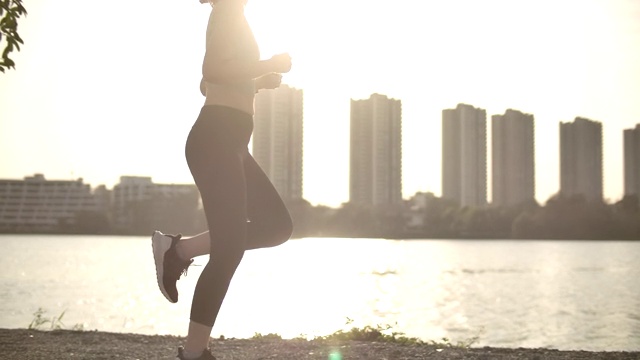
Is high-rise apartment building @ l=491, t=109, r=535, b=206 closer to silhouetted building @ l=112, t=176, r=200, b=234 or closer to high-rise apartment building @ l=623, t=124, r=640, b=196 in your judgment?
high-rise apartment building @ l=623, t=124, r=640, b=196

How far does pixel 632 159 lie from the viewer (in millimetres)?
150625

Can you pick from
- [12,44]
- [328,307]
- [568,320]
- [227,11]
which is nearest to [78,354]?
[12,44]

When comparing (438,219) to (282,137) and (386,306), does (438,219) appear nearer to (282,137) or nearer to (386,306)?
(282,137)

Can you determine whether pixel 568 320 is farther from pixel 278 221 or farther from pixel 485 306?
pixel 278 221

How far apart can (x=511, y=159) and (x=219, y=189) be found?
144m

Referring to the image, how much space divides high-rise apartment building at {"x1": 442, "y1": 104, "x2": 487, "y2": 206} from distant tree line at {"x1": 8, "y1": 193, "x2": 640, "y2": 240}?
22.1 ft

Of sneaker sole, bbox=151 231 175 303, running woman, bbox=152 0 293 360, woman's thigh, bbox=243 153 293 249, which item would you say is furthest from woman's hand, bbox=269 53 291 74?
sneaker sole, bbox=151 231 175 303

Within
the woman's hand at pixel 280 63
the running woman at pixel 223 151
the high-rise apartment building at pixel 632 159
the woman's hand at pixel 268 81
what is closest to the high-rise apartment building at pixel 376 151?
the high-rise apartment building at pixel 632 159

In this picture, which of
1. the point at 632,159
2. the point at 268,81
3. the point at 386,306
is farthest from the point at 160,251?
the point at 632,159

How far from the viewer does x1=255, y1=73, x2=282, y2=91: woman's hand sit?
455 centimetres

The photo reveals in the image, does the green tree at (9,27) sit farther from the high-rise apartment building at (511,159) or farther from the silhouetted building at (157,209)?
the high-rise apartment building at (511,159)

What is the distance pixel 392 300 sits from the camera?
158 ft

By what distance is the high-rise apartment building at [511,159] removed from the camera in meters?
143

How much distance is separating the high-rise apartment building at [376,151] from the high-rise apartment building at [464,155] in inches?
347
